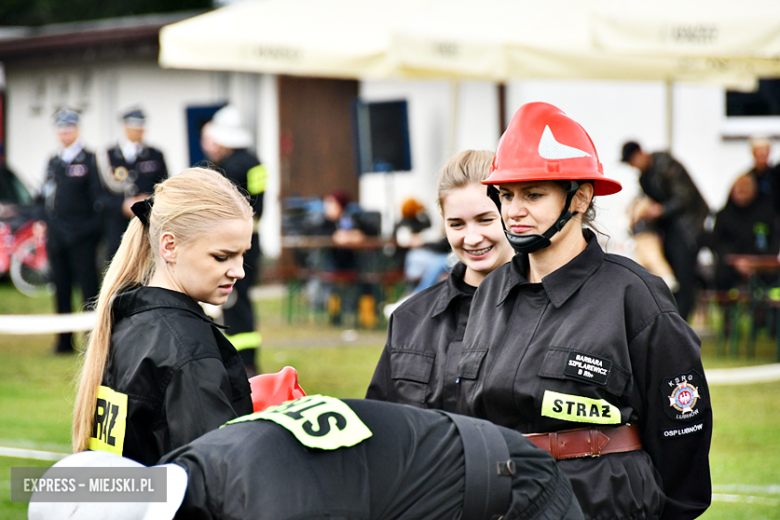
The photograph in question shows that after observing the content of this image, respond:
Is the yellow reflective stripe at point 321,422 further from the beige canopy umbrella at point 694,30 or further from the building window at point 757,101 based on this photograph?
the building window at point 757,101

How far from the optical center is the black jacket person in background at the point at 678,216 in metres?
9.92

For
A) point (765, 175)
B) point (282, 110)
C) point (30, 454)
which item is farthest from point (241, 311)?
point (282, 110)

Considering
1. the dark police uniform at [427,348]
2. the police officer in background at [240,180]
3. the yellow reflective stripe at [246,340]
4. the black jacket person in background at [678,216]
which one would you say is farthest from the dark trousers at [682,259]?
the dark police uniform at [427,348]

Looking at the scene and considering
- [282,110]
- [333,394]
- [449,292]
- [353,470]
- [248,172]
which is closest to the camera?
Answer: [353,470]

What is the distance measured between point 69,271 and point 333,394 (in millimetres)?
4196

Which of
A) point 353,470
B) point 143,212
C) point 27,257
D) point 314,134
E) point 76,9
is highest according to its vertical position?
point 76,9

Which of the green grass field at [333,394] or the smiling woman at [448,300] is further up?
the smiling woman at [448,300]

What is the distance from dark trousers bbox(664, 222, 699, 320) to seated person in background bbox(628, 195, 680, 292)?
59mm

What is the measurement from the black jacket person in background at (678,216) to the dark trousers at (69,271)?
581 centimetres

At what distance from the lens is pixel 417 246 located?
37.4 ft

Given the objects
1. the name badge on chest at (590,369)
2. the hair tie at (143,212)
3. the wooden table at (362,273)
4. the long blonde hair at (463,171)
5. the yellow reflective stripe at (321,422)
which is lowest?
the wooden table at (362,273)

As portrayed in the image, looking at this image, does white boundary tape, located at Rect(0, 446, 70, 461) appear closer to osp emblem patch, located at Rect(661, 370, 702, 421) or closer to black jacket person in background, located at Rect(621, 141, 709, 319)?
osp emblem patch, located at Rect(661, 370, 702, 421)

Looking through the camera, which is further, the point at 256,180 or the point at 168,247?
the point at 256,180

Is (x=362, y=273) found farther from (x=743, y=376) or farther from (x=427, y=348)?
(x=427, y=348)
